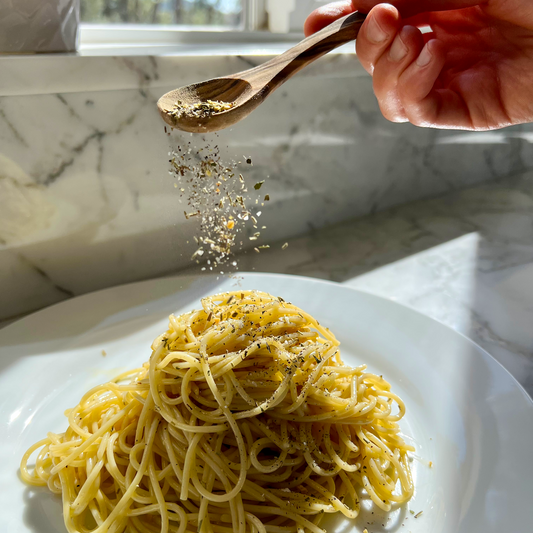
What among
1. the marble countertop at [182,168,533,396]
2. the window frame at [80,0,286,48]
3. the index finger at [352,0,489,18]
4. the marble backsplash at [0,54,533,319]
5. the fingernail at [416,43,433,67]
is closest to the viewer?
the index finger at [352,0,489,18]

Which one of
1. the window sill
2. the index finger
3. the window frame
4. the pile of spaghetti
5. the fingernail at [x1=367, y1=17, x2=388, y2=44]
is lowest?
the pile of spaghetti

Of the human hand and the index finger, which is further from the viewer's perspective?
the human hand

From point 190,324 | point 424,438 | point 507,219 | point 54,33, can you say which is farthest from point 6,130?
point 507,219

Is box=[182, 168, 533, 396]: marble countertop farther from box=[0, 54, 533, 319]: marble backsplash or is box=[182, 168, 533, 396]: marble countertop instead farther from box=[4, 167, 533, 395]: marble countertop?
box=[0, 54, 533, 319]: marble backsplash

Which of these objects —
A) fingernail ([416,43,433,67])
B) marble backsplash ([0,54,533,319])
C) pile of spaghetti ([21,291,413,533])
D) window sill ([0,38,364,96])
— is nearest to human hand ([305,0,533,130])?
fingernail ([416,43,433,67])

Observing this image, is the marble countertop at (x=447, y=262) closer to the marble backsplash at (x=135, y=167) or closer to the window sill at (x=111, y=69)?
the marble backsplash at (x=135, y=167)

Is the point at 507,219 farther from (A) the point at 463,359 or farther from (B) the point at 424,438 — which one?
(B) the point at 424,438

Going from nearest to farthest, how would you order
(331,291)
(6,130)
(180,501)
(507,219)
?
(180,501), (6,130), (331,291), (507,219)
